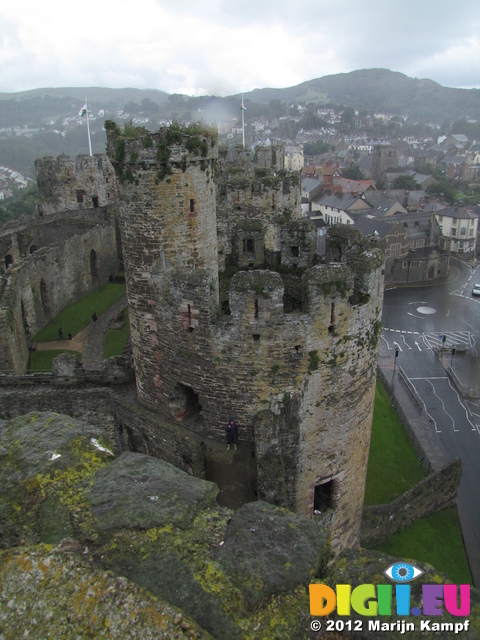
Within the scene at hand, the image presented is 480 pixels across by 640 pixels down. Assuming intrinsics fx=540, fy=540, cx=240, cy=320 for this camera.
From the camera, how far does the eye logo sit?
422 cm

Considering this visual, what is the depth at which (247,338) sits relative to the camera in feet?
37.6

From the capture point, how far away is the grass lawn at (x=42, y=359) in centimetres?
2530

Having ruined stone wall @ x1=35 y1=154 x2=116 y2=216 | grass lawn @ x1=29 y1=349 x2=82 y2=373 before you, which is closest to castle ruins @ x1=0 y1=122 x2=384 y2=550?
grass lawn @ x1=29 y1=349 x2=82 y2=373

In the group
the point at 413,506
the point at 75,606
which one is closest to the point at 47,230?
the point at 413,506

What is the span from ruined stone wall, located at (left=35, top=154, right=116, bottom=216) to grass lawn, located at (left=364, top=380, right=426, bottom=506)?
27.7 metres

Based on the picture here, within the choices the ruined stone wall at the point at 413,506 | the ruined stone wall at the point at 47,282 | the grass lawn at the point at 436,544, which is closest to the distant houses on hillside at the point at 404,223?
the ruined stone wall at the point at 47,282

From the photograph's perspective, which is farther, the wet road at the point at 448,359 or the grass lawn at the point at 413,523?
the wet road at the point at 448,359

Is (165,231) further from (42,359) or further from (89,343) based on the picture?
(89,343)

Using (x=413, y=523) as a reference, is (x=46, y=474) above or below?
above

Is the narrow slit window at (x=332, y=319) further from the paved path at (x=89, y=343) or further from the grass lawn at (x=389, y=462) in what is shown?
the paved path at (x=89, y=343)

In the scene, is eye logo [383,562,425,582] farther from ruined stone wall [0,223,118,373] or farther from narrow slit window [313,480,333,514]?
ruined stone wall [0,223,118,373]

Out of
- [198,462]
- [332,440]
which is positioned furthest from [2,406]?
[332,440]

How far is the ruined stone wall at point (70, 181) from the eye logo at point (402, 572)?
135 ft

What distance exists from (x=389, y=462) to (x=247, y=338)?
16.4m
